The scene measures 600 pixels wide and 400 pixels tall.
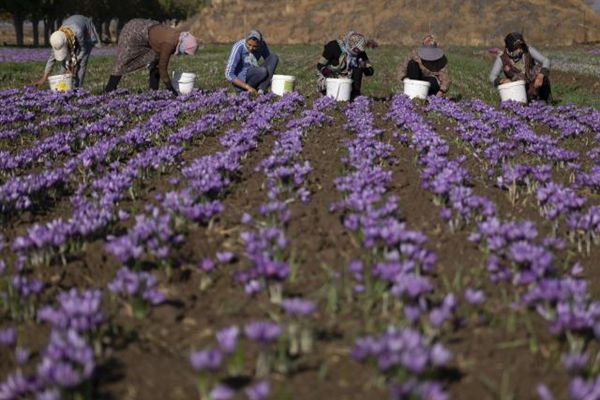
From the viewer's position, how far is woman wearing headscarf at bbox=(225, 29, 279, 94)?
1551 centimetres

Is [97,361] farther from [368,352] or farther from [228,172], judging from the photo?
[228,172]

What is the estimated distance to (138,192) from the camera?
6.88m

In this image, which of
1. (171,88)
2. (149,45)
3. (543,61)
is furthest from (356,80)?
(149,45)

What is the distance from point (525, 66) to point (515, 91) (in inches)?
31.2

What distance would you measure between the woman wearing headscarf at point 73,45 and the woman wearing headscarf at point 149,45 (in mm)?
1156

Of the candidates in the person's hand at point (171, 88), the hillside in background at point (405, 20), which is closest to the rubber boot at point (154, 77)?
the person's hand at point (171, 88)

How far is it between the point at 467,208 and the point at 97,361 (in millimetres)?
3735

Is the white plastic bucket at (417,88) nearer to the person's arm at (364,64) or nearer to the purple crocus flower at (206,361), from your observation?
the person's arm at (364,64)

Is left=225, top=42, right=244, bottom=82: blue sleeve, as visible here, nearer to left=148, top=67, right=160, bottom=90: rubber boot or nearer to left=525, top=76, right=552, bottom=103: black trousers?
left=148, top=67, right=160, bottom=90: rubber boot

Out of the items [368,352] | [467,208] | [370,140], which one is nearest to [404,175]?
[370,140]

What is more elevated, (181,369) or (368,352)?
(368,352)

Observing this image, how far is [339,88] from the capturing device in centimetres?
1535

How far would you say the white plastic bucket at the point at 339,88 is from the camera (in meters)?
15.1

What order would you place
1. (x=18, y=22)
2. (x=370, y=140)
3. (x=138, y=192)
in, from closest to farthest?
(x=138, y=192)
(x=370, y=140)
(x=18, y=22)
